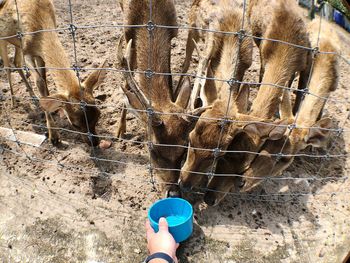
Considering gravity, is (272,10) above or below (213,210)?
above

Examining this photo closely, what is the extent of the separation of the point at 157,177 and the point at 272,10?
3.13 m

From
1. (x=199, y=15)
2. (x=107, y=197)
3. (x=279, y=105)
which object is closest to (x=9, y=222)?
(x=107, y=197)

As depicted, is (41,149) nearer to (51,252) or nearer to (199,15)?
(51,252)

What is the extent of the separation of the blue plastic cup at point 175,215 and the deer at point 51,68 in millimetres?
1242

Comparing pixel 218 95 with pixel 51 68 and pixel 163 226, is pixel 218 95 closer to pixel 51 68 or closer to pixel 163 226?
pixel 163 226

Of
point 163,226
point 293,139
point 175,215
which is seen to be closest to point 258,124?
point 293,139

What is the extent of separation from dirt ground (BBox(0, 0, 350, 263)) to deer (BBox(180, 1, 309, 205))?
41 cm

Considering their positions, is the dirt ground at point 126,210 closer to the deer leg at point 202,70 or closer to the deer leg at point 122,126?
the deer leg at point 122,126

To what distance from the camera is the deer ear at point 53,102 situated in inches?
180

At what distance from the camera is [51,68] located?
4.50 metres

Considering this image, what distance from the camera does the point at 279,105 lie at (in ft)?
15.6

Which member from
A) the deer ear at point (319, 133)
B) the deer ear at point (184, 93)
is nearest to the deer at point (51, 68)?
the deer ear at point (184, 93)

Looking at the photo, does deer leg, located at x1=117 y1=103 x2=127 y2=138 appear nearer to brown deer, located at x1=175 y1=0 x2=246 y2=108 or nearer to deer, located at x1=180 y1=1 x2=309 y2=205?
brown deer, located at x1=175 y1=0 x2=246 y2=108

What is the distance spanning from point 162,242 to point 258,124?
1.60 m
